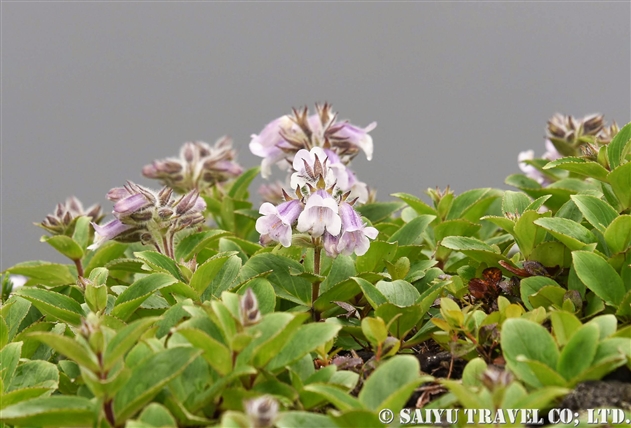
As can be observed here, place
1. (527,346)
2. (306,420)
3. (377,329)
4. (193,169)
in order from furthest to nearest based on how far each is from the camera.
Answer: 1. (193,169)
2. (377,329)
3. (527,346)
4. (306,420)

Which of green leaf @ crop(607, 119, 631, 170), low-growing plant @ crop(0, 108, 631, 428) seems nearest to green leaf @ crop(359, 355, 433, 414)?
low-growing plant @ crop(0, 108, 631, 428)

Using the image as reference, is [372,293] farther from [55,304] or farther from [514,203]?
[55,304]

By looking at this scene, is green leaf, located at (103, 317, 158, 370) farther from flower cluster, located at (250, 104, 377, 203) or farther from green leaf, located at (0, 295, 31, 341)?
flower cluster, located at (250, 104, 377, 203)

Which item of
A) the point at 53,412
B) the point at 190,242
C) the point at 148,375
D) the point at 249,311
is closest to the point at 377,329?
the point at 249,311

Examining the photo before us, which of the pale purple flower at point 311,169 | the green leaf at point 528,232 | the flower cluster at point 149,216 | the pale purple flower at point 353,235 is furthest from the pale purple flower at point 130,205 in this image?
the green leaf at point 528,232

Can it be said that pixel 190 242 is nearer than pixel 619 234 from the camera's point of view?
No

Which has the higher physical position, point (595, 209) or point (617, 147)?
point (617, 147)
